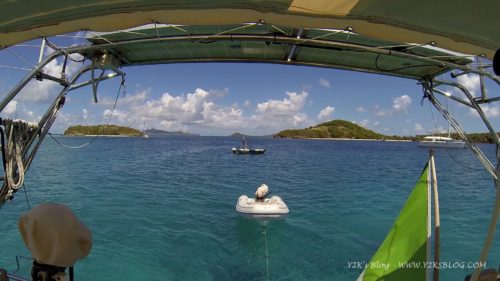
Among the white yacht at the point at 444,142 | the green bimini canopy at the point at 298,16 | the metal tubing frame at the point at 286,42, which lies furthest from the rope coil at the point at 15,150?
the white yacht at the point at 444,142

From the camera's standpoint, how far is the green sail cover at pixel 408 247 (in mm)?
4906

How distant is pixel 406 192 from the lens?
107ft

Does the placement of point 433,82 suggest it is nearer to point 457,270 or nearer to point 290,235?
point 457,270

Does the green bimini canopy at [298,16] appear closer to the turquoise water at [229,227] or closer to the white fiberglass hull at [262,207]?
the turquoise water at [229,227]

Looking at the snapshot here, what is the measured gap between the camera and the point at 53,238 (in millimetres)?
1865

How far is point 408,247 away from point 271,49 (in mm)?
4109

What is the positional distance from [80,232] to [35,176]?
43.8m

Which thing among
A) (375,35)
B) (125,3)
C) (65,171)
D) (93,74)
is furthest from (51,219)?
(65,171)

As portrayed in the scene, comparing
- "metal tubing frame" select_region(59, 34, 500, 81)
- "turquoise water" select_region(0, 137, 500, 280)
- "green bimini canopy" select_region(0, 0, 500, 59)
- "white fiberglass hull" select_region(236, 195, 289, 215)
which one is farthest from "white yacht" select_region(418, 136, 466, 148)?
"white fiberglass hull" select_region(236, 195, 289, 215)

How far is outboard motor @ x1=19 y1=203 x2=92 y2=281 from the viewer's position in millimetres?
1839

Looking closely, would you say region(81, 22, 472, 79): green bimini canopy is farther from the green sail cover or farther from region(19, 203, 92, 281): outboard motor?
region(19, 203, 92, 281): outboard motor

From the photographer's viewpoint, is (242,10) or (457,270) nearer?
(242,10)

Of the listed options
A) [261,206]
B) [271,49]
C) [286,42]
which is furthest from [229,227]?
[286,42]

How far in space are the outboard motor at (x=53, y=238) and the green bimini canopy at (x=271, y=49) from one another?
10.2 ft
